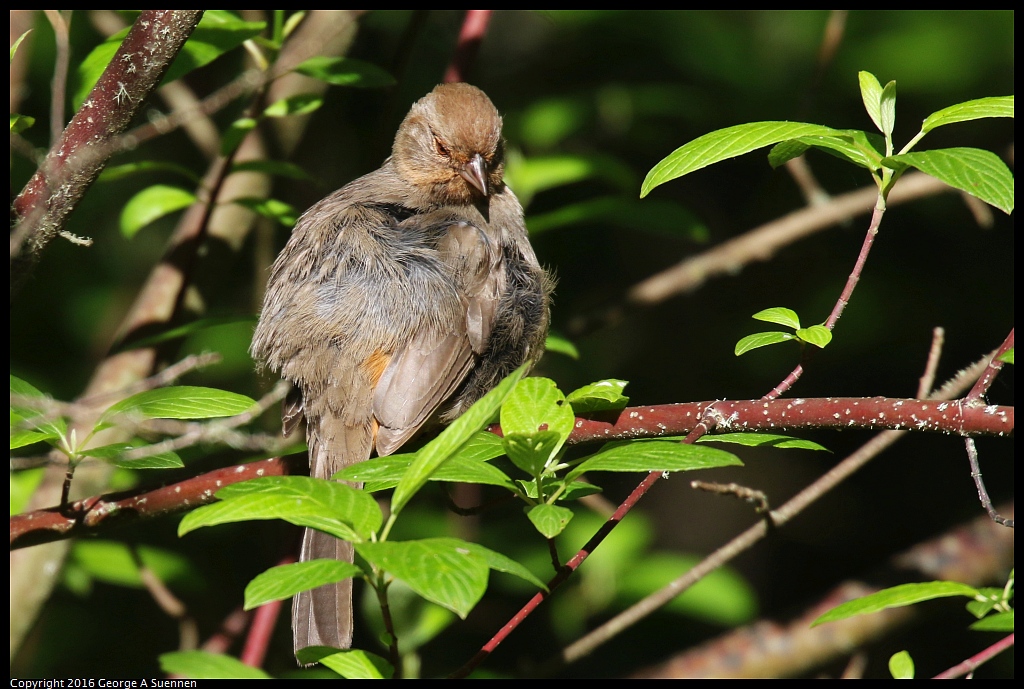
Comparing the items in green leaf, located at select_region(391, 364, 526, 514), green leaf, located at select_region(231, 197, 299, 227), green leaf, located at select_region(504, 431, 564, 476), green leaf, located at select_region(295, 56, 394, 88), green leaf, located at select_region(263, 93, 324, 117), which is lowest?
green leaf, located at select_region(504, 431, 564, 476)

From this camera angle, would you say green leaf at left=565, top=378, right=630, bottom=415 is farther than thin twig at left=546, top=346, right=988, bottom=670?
No

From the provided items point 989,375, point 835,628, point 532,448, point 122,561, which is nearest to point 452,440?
point 532,448

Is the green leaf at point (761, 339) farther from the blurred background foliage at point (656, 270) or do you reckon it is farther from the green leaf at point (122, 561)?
the green leaf at point (122, 561)

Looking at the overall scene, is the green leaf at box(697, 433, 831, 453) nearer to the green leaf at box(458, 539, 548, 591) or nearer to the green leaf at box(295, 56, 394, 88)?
the green leaf at box(458, 539, 548, 591)

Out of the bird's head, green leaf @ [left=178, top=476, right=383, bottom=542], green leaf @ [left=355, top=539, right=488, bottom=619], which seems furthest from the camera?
the bird's head

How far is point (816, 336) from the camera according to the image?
230 cm

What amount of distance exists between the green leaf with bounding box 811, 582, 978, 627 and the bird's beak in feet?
8.46

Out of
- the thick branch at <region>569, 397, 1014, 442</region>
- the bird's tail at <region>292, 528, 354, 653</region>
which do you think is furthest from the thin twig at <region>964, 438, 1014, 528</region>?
the bird's tail at <region>292, 528, 354, 653</region>

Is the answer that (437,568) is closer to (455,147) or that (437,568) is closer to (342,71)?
(342,71)

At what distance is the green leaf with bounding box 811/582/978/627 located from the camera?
6.57 ft

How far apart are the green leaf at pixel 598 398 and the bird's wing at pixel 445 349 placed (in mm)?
975

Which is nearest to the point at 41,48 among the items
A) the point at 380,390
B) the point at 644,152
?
the point at 380,390

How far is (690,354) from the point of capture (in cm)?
615

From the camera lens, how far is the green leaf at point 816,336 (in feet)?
7.50
